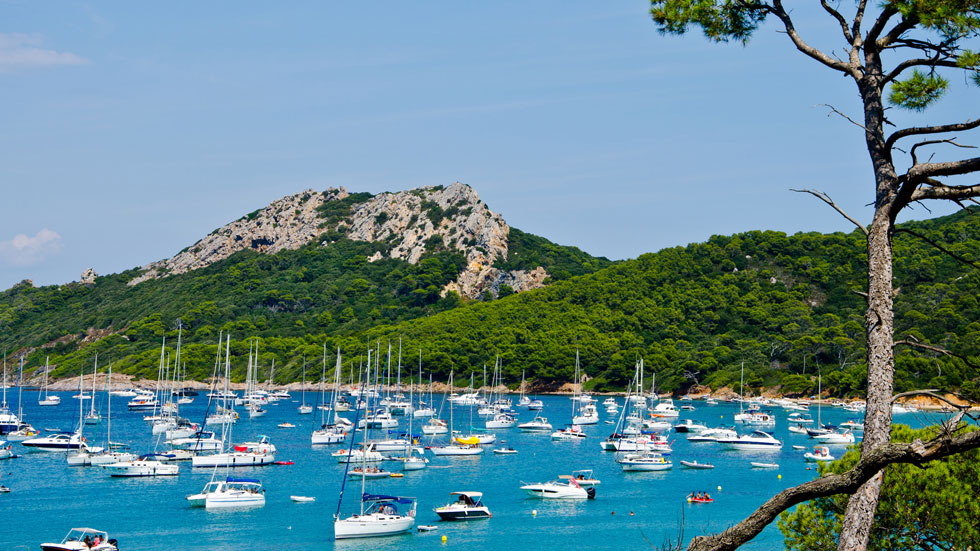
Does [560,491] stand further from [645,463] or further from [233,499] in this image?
[233,499]

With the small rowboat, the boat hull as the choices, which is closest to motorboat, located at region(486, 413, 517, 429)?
the small rowboat

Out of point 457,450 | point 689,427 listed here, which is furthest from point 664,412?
point 457,450

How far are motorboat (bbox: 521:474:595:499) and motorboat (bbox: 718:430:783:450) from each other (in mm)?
30803

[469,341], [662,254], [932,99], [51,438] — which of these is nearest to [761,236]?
[662,254]

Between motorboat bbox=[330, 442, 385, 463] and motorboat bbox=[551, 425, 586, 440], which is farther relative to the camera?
motorboat bbox=[551, 425, 586, 440]

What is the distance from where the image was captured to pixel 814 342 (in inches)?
4904

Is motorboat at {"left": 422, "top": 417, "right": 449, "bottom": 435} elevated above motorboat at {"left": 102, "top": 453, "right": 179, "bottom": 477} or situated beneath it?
elevated above

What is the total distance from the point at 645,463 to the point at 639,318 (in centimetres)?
9259

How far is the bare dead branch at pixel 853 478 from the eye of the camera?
545 cm

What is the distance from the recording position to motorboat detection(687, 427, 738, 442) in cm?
8019

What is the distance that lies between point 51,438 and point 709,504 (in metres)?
60.5

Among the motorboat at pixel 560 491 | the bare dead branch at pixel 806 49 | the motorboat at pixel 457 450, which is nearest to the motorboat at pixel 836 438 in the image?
the motorboat at pixel 457 450

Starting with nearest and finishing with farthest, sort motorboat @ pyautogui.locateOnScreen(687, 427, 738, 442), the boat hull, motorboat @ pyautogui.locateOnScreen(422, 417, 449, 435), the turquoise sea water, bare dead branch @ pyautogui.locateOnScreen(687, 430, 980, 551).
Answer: bare dead branch @ pyautogui.locateOnScreen(687, 430, 980, 551)
the boat hull
the turquoise sea water
motorboat @ pyautogui.locateOnScreen(687, 427, 738, 442)
motorboat @ pyautogui.locateOnScreen(422, 417, 449, 435)

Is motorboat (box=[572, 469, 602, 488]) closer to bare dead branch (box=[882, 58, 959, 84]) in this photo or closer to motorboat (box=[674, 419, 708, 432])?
motorboat (box=[674, 419, 708, 432])
